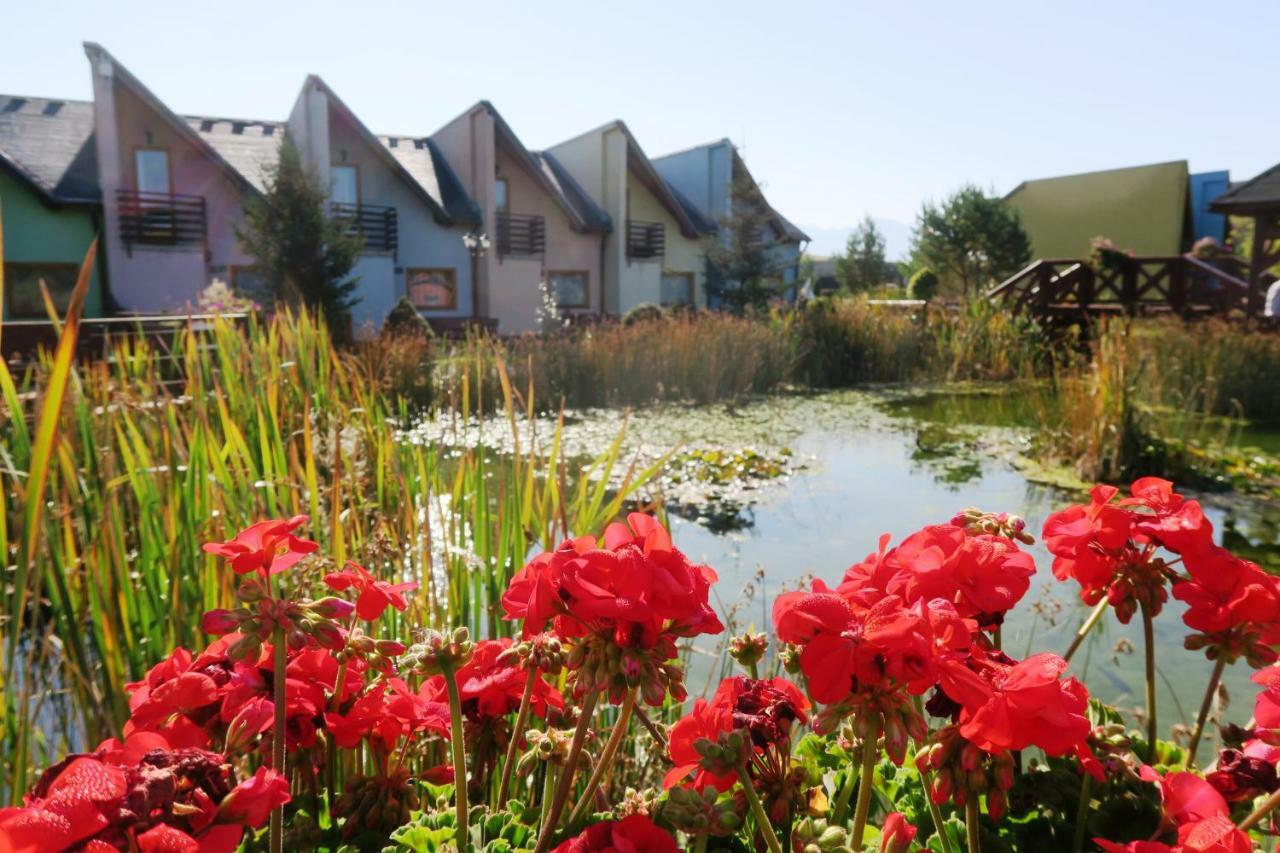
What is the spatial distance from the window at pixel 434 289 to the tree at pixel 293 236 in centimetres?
415

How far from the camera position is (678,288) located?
24203 mm

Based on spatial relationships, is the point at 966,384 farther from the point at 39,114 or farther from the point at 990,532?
the point at 39,114

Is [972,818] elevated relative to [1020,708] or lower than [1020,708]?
lower

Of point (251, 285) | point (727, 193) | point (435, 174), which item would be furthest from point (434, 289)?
point (727, 193)

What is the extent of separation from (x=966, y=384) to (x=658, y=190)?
1343 cm

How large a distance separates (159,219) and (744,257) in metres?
13.7

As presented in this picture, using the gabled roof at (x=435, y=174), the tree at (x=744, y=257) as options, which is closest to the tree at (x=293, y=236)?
the gabled roof at (x=435, y=174)

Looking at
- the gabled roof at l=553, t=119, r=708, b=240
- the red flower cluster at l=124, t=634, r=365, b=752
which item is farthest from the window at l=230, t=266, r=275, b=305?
the red flower cluster at l=124, t=634, r=365, b=752

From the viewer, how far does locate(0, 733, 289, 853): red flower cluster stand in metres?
0.44

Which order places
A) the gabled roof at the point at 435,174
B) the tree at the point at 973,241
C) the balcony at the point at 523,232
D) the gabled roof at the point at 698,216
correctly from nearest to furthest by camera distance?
the gabled roof at the point at 435,174, the balcony at the point at 523,232, the gabled roof at the point at 698,216, the tree at the point at 973,241

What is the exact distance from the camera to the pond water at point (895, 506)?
3102mm

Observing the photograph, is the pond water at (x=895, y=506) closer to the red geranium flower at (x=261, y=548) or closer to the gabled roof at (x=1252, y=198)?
the red geranium flower at (x=261, y=548)

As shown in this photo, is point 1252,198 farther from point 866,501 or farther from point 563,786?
point 563,786

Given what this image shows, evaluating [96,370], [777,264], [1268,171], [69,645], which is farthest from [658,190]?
[69,645]
